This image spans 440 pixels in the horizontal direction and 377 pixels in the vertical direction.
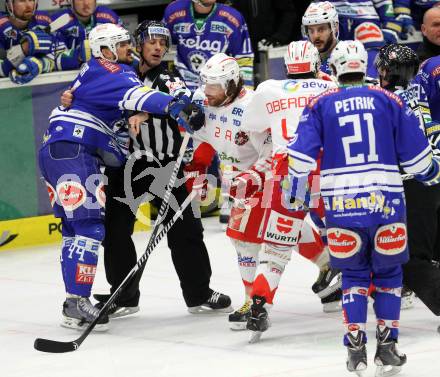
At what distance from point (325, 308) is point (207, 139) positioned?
1.02 metres

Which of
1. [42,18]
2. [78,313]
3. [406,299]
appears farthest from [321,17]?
[42,18]

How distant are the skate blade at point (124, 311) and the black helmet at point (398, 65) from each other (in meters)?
1.73

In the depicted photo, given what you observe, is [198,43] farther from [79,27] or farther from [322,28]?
[322,28]

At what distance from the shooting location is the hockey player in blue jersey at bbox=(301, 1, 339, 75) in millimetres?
7062

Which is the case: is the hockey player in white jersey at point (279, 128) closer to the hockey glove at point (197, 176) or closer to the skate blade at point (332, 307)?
the hockey glove at point (197, 176)

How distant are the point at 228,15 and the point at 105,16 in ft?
2.70

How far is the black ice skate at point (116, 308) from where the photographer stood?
6.61m

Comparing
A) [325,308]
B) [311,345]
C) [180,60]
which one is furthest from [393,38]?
[311,345]

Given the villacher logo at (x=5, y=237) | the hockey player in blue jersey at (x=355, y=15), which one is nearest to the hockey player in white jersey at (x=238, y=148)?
the villacher logo at (x=5, y=237)

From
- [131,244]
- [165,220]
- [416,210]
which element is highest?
[416,210]

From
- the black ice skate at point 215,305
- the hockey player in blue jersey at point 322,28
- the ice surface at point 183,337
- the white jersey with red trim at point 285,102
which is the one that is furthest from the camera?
the hockey player in blue jersey at point 322,28

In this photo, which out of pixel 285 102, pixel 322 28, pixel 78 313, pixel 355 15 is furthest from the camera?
pixel 355 15

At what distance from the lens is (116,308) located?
664cm

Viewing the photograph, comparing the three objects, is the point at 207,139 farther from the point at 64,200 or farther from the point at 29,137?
the point at 29,137
